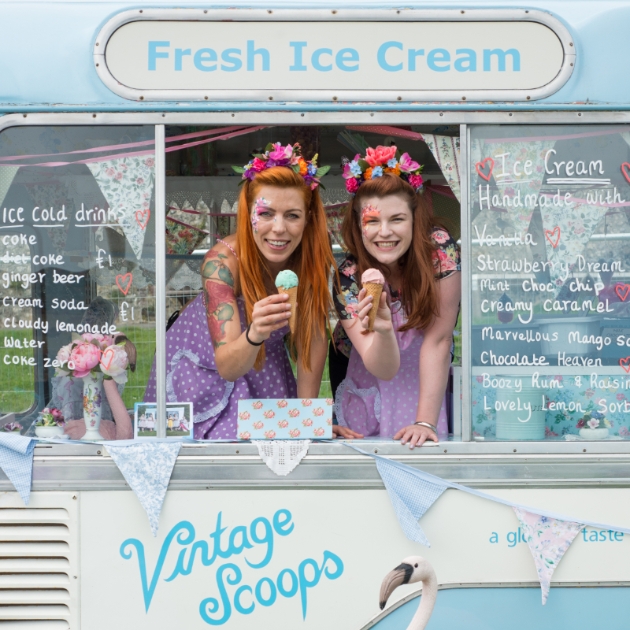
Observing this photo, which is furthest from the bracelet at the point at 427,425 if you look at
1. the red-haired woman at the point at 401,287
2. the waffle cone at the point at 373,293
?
the waffle cone at the point at 373,293

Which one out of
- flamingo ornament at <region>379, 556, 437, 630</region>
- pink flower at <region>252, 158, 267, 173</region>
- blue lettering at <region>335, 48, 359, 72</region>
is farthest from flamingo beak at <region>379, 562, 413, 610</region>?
blue lettering at <region>335, 48, 359, 72</region>

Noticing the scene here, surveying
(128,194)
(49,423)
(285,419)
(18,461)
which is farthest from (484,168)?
(18,461)

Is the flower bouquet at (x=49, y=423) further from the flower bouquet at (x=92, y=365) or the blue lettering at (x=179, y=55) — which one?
the blue lettering at (x=179, y=55)

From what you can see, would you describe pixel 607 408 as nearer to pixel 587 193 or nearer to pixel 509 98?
pixel 587 193

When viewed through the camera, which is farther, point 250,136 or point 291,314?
point 250,136

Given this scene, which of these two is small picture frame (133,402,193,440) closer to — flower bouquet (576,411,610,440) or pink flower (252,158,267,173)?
pink flower (252,158,267,173)

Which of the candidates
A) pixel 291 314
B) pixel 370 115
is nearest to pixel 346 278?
pixel 291 314

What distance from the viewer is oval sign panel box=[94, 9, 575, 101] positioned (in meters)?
2.80

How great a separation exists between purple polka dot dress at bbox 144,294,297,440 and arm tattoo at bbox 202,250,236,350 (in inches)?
4.1

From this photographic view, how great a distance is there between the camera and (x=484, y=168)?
9.54ft

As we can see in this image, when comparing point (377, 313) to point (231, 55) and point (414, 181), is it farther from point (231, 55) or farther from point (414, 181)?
point (231, 55)

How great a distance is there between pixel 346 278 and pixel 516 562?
4.19 feet

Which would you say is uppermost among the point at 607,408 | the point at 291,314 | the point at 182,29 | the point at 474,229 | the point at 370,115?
the point at 182,29

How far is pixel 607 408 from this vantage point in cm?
292
